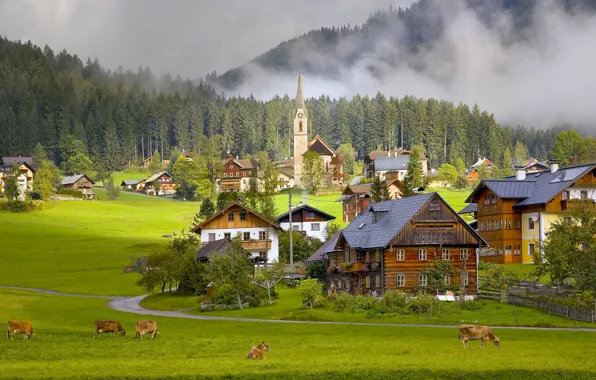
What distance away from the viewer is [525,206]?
88.9 meters

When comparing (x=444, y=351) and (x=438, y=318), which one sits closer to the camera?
(x=444, y=351)

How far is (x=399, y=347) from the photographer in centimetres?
3684

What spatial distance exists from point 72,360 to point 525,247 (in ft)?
216

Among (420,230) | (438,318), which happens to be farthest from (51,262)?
(438,318)

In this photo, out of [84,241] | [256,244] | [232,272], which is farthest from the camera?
[84,241]

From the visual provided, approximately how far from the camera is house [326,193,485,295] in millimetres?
70062

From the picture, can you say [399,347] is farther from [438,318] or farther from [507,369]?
[438,318]

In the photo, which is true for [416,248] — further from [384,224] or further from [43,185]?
[43,185]

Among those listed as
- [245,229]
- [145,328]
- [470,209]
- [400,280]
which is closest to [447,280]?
[400,280]

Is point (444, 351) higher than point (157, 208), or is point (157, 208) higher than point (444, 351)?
point (157, 208)

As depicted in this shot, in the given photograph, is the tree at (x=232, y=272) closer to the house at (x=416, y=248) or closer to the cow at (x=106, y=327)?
the house at (x=416, y=248)

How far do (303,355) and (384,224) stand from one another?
40.2 meters

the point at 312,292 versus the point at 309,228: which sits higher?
the point at 309,228

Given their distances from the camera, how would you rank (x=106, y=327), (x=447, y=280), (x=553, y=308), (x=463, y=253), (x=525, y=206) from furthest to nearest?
(x=525, y=206) → (x=463, y=253) → (x=447, y=280) → (x=553, y=308) → (x=106, y=327)
